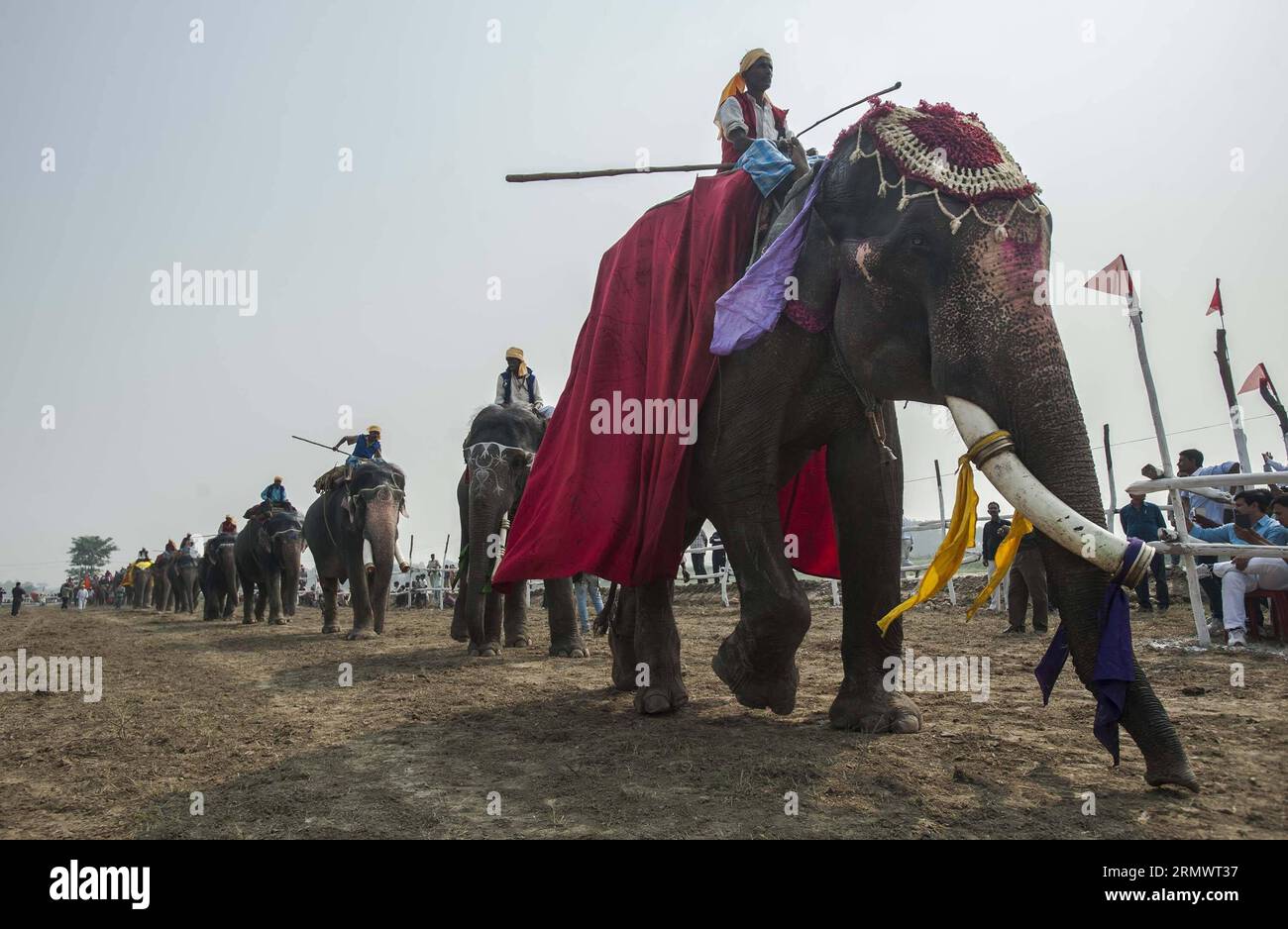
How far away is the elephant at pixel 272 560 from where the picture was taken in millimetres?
20688

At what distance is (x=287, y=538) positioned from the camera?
2066 centimetres

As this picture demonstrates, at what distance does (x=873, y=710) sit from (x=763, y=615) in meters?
0.98

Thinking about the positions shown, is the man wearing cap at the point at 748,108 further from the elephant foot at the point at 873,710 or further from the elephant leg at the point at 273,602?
the elephant leg at the point at 273,602

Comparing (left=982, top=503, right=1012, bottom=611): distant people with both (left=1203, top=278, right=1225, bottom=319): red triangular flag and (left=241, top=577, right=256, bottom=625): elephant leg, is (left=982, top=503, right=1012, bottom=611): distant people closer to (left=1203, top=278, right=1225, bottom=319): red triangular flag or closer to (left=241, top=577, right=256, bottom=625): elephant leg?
(left=1203, top=278, right=1225, bottom=319): red triangular flag

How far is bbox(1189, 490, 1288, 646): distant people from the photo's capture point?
27.9 ft

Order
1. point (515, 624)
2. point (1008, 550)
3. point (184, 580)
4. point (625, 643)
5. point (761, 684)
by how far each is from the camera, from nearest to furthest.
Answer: point (1008, 550) → point (761, 684) → point (625, 643) → point (515, 624) → point (184, 580)

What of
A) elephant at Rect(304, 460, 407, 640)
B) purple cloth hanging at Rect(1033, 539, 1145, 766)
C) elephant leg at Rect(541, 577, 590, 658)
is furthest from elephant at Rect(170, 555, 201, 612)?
purple cloth hanging at Rect(1033, 539, 1145, 766)

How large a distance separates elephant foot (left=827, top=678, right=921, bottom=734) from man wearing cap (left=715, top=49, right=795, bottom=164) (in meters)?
3.70

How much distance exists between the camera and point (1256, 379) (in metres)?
17.8

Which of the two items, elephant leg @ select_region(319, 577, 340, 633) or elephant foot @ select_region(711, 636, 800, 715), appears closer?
elephant foot @ select_region(711, 636, 800, 715)

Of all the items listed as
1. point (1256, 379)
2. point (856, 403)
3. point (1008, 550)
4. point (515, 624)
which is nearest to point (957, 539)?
point (1008, 550)

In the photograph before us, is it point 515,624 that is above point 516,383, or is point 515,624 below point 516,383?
below

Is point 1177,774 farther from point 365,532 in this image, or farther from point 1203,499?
point 365,532
